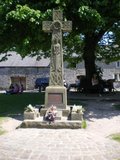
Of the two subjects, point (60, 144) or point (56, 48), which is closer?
point (60, 144)

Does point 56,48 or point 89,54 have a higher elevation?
point 89,54

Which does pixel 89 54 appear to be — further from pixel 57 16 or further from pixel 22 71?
pixel 22 71

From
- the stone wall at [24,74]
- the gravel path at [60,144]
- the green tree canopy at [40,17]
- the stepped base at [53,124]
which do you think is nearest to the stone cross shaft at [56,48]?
the green tree canopy at [40,17]

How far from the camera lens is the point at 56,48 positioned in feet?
51.2

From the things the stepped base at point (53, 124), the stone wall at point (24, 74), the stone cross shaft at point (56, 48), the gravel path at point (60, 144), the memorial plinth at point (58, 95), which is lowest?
the gravel path at point (60, 144)

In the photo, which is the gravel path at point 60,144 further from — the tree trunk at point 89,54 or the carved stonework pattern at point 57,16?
the tree trunk at point 89,54

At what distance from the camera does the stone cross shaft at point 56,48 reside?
51.1 ft

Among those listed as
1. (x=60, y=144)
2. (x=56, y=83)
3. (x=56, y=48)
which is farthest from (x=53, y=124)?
(x=56, y=48)

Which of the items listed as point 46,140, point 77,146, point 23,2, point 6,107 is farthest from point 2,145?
point 23,2

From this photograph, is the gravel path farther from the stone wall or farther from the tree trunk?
the stone wall

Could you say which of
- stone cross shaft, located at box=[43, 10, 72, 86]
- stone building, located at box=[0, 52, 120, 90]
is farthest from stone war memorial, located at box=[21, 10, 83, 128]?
stone building, located at box=[0, 52, 120, 90]

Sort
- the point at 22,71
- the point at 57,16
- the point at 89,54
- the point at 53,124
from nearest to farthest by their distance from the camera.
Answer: the point at 53,124
the point at 57,16
the point at 89,54
the point at 22,71

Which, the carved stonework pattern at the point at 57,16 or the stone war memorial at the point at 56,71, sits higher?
the carved stonework pattern at the point at 57,16

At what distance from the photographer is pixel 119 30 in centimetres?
2139
